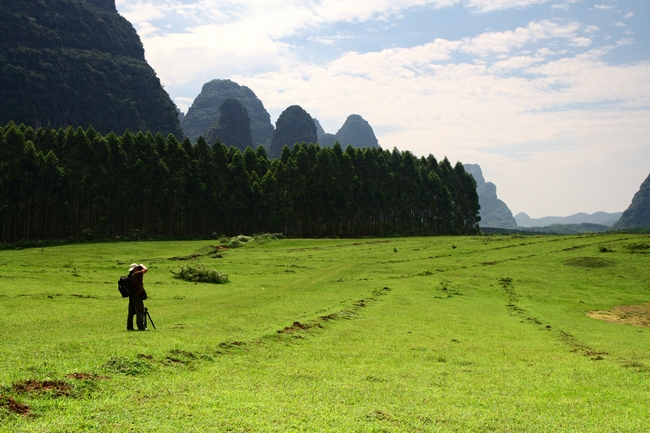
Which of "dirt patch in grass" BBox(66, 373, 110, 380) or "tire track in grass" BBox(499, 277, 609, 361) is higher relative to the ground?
"dirt patch in grass" BBox(66, 373, 110, 380)

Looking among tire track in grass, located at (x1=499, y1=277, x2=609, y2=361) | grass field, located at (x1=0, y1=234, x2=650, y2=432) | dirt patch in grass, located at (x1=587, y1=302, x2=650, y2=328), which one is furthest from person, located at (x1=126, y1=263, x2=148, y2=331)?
dirt patch in grass, located at (x1=587, y1=302, x2=650, y2=328)

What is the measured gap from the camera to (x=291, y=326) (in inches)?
985

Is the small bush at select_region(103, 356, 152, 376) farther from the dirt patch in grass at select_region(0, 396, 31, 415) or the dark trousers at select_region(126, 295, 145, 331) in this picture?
the dark trousers at select_region(126, 295, 145, 331)

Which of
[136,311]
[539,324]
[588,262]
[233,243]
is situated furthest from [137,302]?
[233,243]

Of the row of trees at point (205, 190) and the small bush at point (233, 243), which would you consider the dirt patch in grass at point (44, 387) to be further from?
the row of trees at point (205, 190)

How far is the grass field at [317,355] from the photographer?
10938 mm

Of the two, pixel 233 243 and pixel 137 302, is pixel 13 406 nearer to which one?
pixel 137 302

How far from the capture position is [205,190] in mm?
108562

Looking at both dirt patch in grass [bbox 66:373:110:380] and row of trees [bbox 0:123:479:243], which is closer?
dirt patch in grass [bbox 66:373:110:380]

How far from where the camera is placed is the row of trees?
91.6 meters

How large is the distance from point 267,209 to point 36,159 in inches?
1997

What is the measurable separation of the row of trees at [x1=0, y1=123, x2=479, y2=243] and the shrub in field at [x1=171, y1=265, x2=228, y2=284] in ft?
192

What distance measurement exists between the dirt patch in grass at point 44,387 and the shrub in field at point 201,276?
3546 centimetres

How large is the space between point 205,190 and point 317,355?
94.5m
